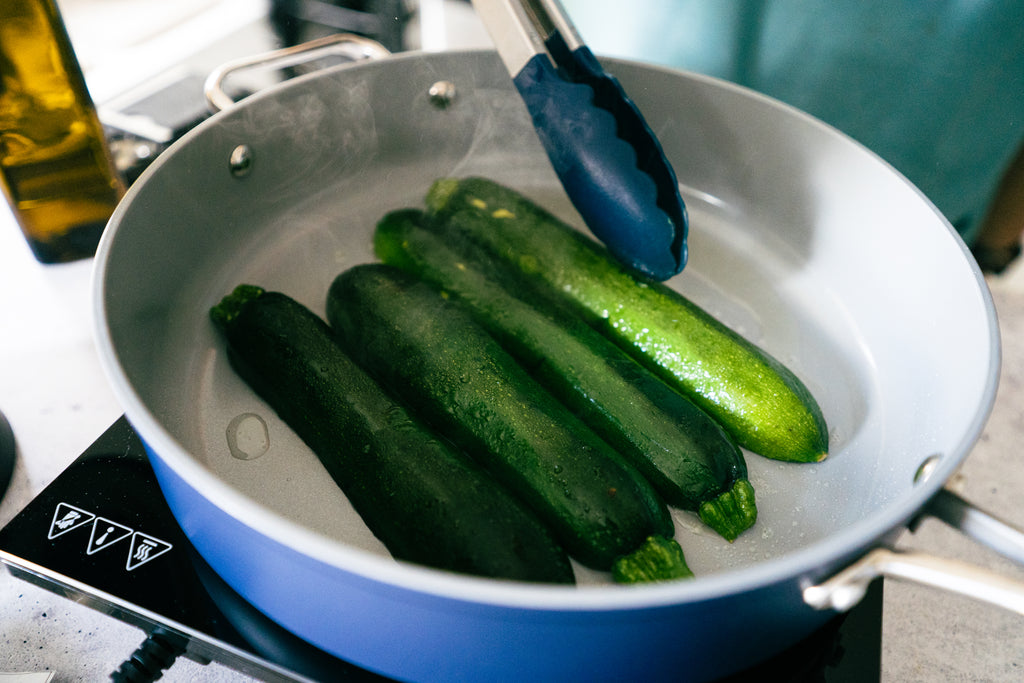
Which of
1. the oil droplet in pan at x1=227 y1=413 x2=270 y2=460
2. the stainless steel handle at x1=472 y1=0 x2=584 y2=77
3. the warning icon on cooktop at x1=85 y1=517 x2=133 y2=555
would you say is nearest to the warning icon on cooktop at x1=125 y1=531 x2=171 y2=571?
the warning icon on cooktop at x1=85 y1=517 x2=133 y2=555

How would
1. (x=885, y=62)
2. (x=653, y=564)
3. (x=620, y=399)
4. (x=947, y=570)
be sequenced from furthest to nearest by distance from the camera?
(x=885, y=62) < (x=620, y=399) < (x=653, y=564) < (x=947, y=570)

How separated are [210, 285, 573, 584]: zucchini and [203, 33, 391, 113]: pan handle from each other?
269 mm

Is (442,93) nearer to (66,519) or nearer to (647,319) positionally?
(647,319)

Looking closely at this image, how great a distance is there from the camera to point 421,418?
0.72m

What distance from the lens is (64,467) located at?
0.77m

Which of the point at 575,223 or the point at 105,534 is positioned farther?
the point at 575,223

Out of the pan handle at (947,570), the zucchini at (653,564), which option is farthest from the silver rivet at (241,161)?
the pan handle at (947,570)

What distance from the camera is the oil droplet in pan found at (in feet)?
2.35

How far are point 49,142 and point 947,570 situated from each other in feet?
3.22

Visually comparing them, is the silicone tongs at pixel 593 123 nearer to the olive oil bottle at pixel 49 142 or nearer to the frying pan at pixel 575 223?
the frying pan at pixel 575 223

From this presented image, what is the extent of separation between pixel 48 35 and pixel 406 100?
0.43m

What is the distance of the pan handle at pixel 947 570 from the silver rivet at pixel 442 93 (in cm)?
80

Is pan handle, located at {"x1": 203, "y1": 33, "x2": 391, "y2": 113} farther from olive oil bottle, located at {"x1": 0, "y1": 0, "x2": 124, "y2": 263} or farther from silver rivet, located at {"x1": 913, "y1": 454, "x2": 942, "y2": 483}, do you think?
silver rivet, located at {"x1": 913, "y1": 454, "x2": 942, "y2": 483}

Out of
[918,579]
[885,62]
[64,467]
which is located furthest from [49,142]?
[885,62]
